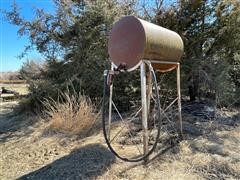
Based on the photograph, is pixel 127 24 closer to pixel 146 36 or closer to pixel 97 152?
pixel 146 36

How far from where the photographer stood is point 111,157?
11.6 feet

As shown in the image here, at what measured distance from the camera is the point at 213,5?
5.93 metres

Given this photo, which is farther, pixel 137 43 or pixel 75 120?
pixel 75 120

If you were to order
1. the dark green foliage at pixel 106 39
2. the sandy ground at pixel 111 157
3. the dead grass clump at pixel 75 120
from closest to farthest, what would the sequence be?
1. the sandy ground at pixel 111 157
2. the dead grass clump at pixel 75 120
3. the dark green foliage at pixel 106 39

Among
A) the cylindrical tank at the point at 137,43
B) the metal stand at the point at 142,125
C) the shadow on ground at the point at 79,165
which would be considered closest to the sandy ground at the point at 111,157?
the shadow on ground at the point at 79,165

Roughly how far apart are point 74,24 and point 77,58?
29.1 inches

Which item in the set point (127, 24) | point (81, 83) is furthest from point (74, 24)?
point (127, 24)

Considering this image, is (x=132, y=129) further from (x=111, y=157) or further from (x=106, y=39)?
(x=106, y=39)

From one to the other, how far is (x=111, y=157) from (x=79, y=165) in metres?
0.42

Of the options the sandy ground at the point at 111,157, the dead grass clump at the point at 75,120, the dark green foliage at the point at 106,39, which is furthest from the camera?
the dark green foliage at the point at 106,39

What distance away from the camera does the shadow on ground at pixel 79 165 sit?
319 centimetres

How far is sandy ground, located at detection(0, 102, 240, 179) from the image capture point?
3.16m

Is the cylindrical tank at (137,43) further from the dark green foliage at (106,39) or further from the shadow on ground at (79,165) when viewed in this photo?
the dark green foliage at (106,39)

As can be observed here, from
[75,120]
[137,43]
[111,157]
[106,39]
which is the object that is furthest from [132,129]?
[106,39]
